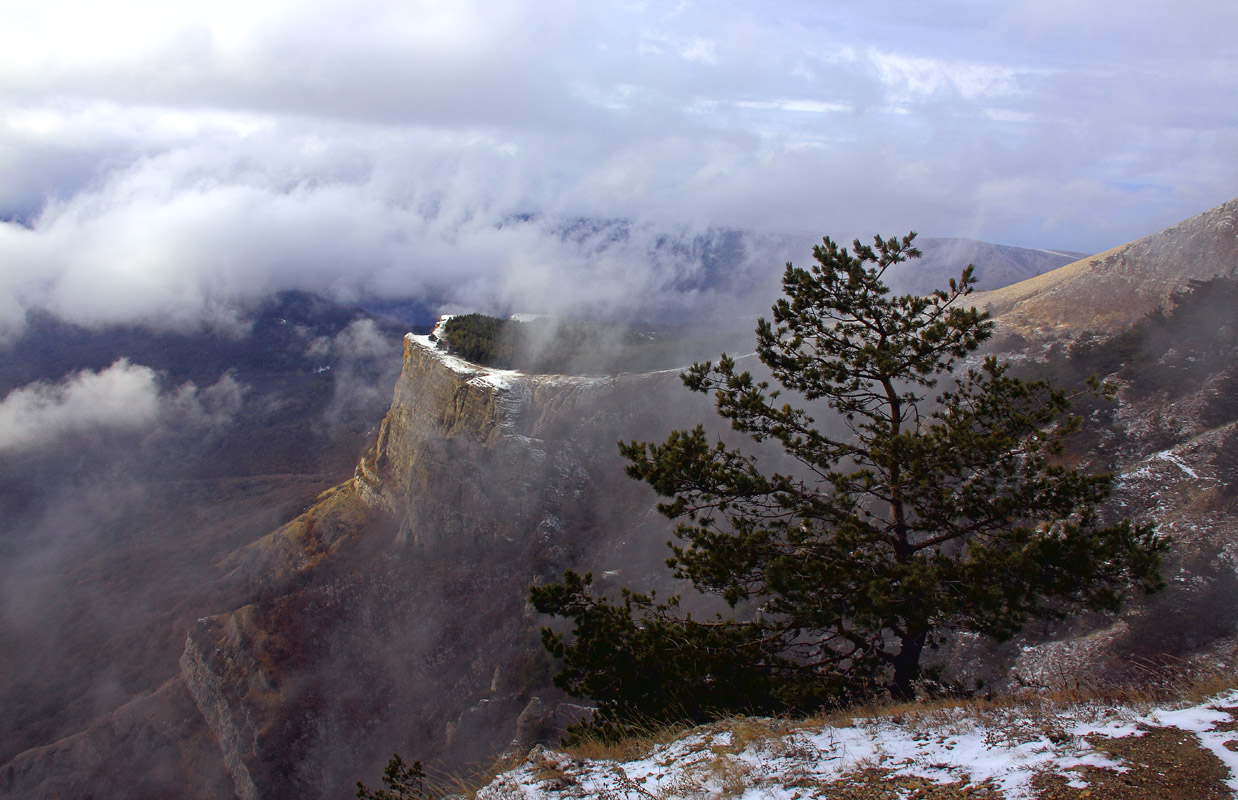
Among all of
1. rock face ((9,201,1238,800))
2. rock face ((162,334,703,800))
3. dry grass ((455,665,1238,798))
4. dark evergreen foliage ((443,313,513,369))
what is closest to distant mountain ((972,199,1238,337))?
rock face ((9,201,1238,800))

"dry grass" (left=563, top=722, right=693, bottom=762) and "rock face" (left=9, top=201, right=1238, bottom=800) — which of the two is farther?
"rock face" (left=9, top=201, right=1238, bottom=800)

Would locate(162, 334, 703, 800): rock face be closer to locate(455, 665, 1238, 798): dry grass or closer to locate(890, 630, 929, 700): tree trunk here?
locate(890, 630, 929, 700): tree trunk

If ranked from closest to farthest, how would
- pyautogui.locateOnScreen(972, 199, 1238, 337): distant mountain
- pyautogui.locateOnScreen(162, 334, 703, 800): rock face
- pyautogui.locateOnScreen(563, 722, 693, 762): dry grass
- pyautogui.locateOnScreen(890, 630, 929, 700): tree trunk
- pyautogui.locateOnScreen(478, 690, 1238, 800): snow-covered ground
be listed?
pyautogui.locateOnScreen(478, 690, 1238, 800): snow-covered ground, pyautogui.locateOnScreen(563, 722, 693, 762): dry grass, pyautogui.locateOnScreen(890, 630, 929, 700): tree trunk, pyautogui.locateOnScreen(972, 199, 1238, 337): distant mountain, pyautogui.locateOnScreen(162, 334, 703, 800): rock face

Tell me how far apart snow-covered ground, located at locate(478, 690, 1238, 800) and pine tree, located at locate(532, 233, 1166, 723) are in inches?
83.9

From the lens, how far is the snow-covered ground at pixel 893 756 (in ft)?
20.4

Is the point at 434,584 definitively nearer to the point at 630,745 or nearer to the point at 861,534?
the point at 630,745

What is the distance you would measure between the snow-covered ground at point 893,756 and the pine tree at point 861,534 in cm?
213

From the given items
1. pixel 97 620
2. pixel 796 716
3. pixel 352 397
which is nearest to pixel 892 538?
pixel 796 716

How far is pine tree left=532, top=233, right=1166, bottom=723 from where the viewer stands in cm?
1039

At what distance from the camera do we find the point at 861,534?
1115 centimetres

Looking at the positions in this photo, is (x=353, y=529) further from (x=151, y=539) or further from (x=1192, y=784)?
(x=151, y=539)

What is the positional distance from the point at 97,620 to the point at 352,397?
11315 cm

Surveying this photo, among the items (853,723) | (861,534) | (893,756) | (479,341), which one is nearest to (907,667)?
(861,534)

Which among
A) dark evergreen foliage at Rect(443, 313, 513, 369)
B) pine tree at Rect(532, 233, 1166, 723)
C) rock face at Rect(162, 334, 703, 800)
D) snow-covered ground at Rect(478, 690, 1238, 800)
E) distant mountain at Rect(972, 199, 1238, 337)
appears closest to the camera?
snow-covered ground at Rect(478, 690, 1238, 800)
